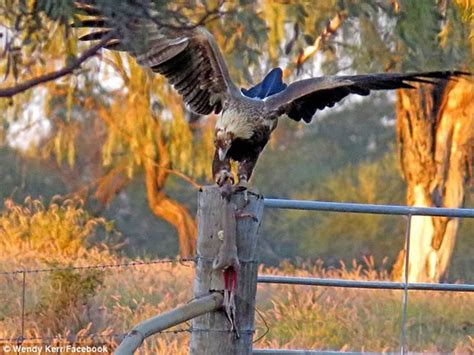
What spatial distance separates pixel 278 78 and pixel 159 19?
129cm

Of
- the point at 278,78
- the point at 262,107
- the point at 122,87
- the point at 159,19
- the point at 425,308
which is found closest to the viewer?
the point at 159,19

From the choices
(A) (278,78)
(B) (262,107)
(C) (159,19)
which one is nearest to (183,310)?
(C) (159,19)

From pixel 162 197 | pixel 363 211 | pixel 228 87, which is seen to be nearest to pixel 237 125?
pixel 228 87

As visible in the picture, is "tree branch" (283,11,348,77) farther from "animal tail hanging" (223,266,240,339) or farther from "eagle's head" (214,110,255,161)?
"animal tail hanging" (223,266,240,339)

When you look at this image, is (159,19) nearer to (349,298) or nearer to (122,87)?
(349,298)

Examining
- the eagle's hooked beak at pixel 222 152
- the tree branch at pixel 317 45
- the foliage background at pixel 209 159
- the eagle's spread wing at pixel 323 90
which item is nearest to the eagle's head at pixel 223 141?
the eagle's hooked beak at pixel 222 152

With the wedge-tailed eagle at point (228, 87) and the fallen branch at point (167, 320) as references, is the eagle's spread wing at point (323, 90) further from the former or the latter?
the fallen branch at point (167, 320)

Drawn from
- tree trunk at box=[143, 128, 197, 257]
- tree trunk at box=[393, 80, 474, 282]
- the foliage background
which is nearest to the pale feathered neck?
the foliage background

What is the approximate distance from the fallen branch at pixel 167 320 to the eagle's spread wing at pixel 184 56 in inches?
80.8

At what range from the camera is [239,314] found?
443 cm

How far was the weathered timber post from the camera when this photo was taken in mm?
4410

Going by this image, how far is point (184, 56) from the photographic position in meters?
6.77

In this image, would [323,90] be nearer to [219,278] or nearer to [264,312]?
[264,312]

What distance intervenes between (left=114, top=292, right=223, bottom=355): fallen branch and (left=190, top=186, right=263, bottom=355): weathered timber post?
0.08m
